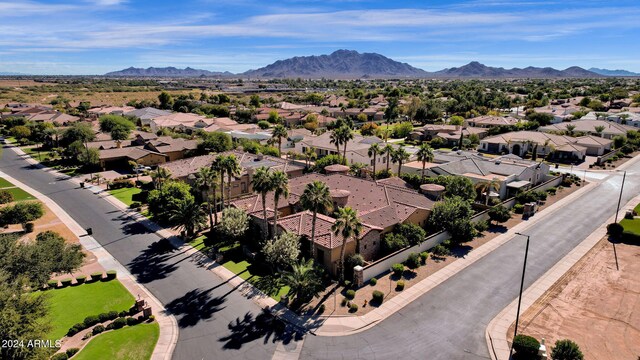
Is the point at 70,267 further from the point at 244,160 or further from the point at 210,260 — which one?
the point at 244,160

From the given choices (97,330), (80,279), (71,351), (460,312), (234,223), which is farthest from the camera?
(234,223)

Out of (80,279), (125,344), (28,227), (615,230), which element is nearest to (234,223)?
(80,279)

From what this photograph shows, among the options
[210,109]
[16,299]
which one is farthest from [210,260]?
[210,109]

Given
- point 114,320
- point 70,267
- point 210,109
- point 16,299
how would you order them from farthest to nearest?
point 210,109, point 70,267, point 114,320, point 16,299

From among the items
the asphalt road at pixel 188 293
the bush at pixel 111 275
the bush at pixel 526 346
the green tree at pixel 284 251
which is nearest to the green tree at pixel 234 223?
the asphalt road at pixel 188 293

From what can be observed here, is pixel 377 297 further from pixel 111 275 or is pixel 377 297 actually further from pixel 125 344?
pixel 111 275

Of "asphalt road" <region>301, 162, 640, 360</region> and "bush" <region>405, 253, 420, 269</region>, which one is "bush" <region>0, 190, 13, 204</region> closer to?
"asphalt road" <region>301, 162, 640, 360</region>

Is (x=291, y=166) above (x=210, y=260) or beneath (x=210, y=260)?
above
